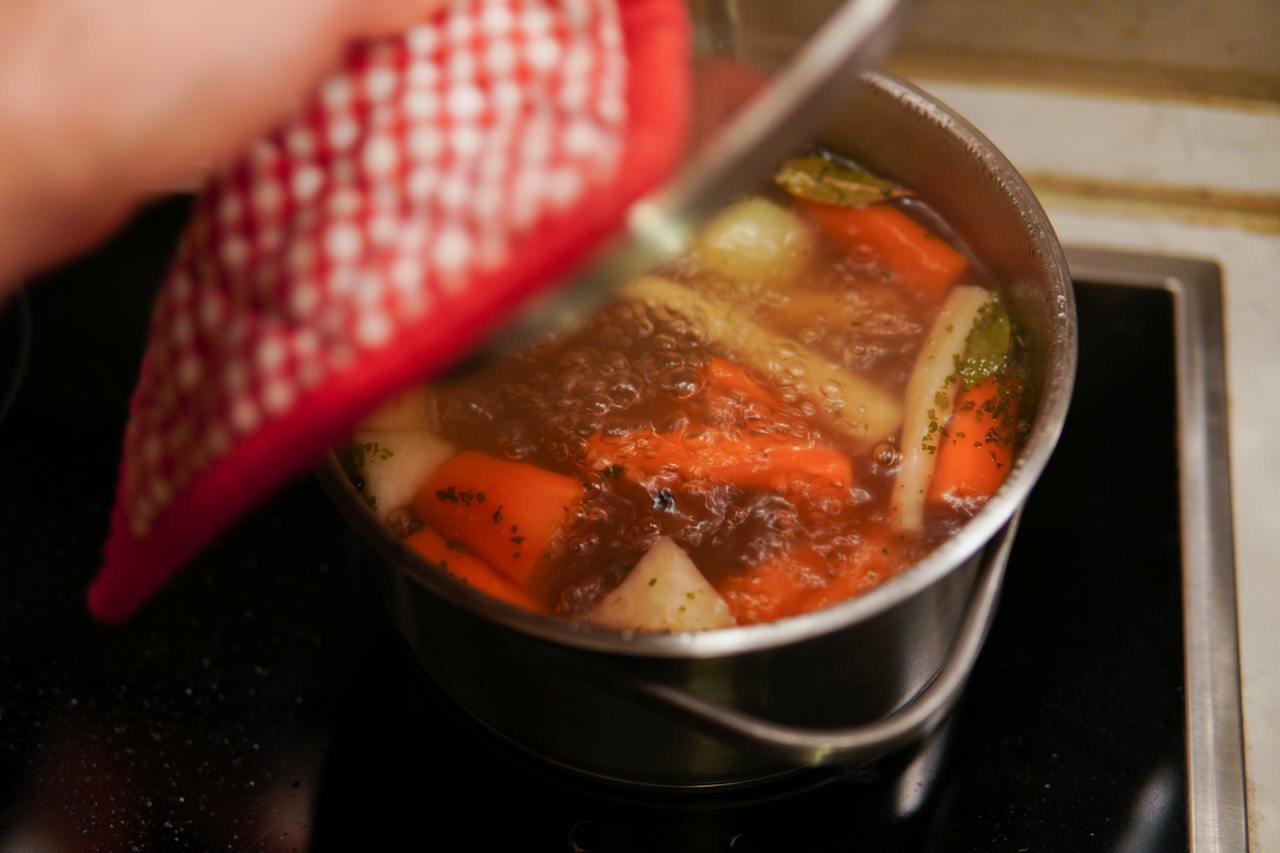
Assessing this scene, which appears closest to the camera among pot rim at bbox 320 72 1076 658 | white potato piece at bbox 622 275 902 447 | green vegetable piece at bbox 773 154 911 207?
pot rim at bbox 320 72 1076 658

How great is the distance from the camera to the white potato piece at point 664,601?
27.3 inches

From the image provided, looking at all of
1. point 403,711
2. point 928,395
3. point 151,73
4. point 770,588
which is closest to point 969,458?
point 928,395

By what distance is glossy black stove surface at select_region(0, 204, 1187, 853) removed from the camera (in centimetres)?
77

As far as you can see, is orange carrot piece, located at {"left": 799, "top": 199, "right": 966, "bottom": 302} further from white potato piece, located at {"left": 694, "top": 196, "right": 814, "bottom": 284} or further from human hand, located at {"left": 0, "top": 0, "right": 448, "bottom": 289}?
human hand, located at {"left": 0, "top": 0, "right": 448, "bottom": 289}

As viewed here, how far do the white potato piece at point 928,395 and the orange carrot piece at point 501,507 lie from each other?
219 millimetres

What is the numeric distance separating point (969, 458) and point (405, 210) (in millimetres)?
482

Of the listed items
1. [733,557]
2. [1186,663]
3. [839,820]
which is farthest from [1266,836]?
[733,557]

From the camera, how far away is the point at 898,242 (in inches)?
36.1

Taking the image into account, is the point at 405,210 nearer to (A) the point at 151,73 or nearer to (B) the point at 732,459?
(A) the point at 151,73

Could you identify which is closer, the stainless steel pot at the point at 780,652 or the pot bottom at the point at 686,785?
the stainless steel pot at the point at 780,652

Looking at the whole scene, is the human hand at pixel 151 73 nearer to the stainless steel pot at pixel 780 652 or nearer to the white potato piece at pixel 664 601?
the stainless steel pot at pixel 780 652

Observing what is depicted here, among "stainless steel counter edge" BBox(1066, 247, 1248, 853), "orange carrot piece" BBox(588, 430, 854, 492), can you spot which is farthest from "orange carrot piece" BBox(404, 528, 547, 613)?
"stainless steel counter edge" BBox(1066, 247, 1248, 853)

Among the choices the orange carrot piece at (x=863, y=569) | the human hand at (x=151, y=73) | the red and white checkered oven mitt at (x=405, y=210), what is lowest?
the orange carrot piece at (x=863, y=569)

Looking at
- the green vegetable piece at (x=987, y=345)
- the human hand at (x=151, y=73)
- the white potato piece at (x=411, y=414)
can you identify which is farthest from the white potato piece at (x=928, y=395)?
the human hand at (x=151, y=73)
